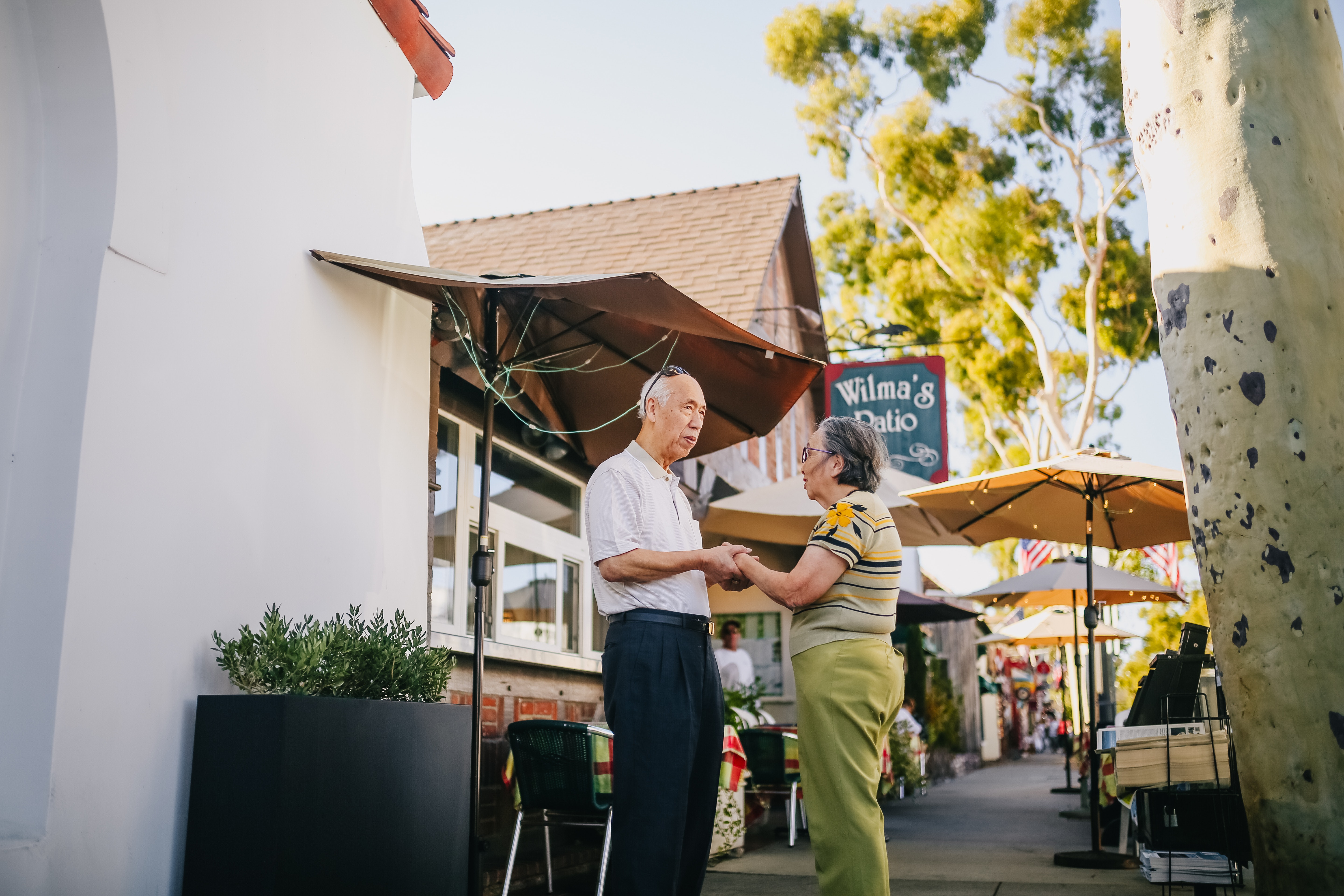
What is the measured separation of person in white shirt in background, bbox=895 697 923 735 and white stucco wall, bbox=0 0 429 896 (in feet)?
27.8

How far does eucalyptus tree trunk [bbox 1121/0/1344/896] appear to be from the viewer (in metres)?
2.93

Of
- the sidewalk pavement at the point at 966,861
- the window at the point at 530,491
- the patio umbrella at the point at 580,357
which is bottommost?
the sidewalk pavement at the point at 966,861

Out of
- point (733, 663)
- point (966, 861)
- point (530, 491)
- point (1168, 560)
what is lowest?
point (966, 861)

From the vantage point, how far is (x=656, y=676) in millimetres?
→ 3057

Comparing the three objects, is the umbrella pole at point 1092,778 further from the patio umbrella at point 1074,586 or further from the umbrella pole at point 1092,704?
the patio umbrella at point 1074,586

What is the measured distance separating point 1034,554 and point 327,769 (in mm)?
17303

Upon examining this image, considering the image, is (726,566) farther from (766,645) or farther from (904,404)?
(766,645)

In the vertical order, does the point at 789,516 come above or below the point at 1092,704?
above

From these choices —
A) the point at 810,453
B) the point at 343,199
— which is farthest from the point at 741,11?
the point at 810,453

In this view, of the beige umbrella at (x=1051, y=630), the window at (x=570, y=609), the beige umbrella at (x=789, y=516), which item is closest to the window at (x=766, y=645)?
the beige umbrella at (x=789, y=516)

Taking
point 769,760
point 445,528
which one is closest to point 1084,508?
point 769,760

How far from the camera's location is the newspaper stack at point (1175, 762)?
145 inches

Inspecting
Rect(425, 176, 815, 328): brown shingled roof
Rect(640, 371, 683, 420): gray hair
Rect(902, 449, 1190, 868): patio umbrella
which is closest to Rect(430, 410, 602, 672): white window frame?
Rect(640, 371, 683, 420): gray hair

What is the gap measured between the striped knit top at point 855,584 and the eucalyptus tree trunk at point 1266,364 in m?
0.91
